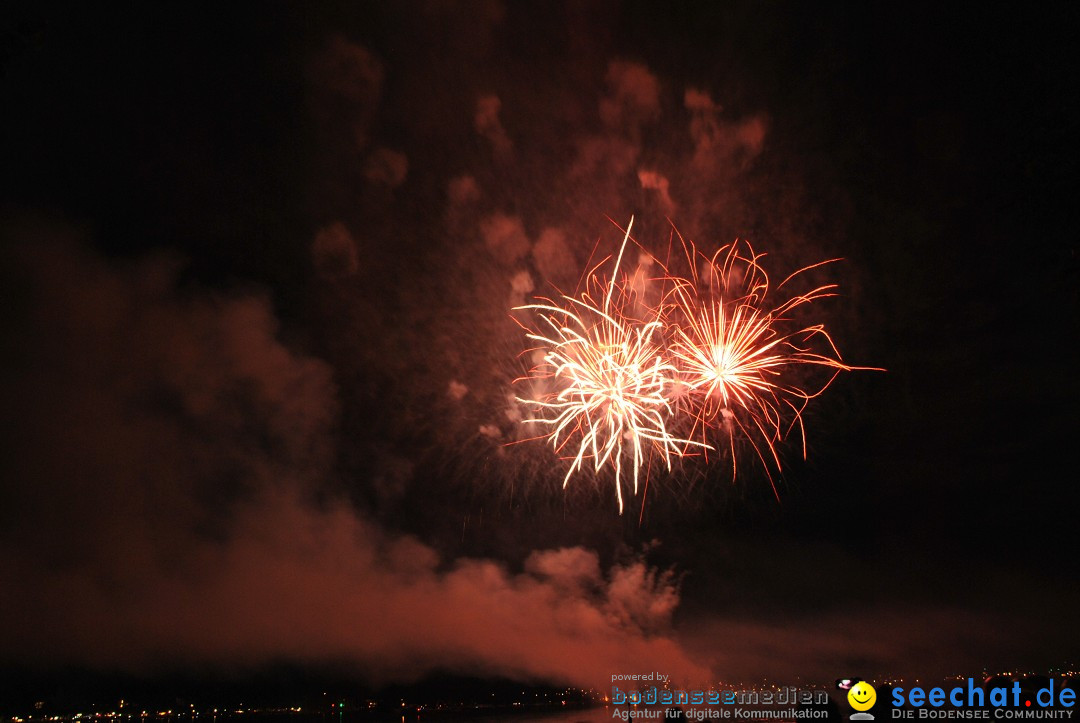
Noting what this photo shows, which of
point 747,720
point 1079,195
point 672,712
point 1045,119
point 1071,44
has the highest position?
point 1071,44

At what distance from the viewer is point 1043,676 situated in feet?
42.1

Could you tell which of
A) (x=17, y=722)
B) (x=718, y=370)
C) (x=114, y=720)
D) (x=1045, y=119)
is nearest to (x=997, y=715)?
(x=718, y=370)

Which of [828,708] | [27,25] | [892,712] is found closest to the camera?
[27,25]

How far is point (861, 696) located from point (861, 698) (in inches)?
1.5

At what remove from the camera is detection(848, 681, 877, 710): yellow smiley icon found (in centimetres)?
1373

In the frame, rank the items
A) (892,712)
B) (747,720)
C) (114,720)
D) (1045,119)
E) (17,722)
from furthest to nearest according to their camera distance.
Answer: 1. (114,720)
2. (17,722)
3. (747,720)
4. (892,712)
5. (1045,119)

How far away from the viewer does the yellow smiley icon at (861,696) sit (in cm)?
1373

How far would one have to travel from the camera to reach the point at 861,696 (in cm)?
1379

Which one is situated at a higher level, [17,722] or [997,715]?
[997,715]

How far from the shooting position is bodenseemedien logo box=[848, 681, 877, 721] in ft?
45.0

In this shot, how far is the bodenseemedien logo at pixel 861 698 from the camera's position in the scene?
13.7 m

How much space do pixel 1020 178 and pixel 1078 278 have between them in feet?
4.65

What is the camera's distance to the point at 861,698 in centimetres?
1378

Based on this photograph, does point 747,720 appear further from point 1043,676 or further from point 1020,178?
point 1020,178
